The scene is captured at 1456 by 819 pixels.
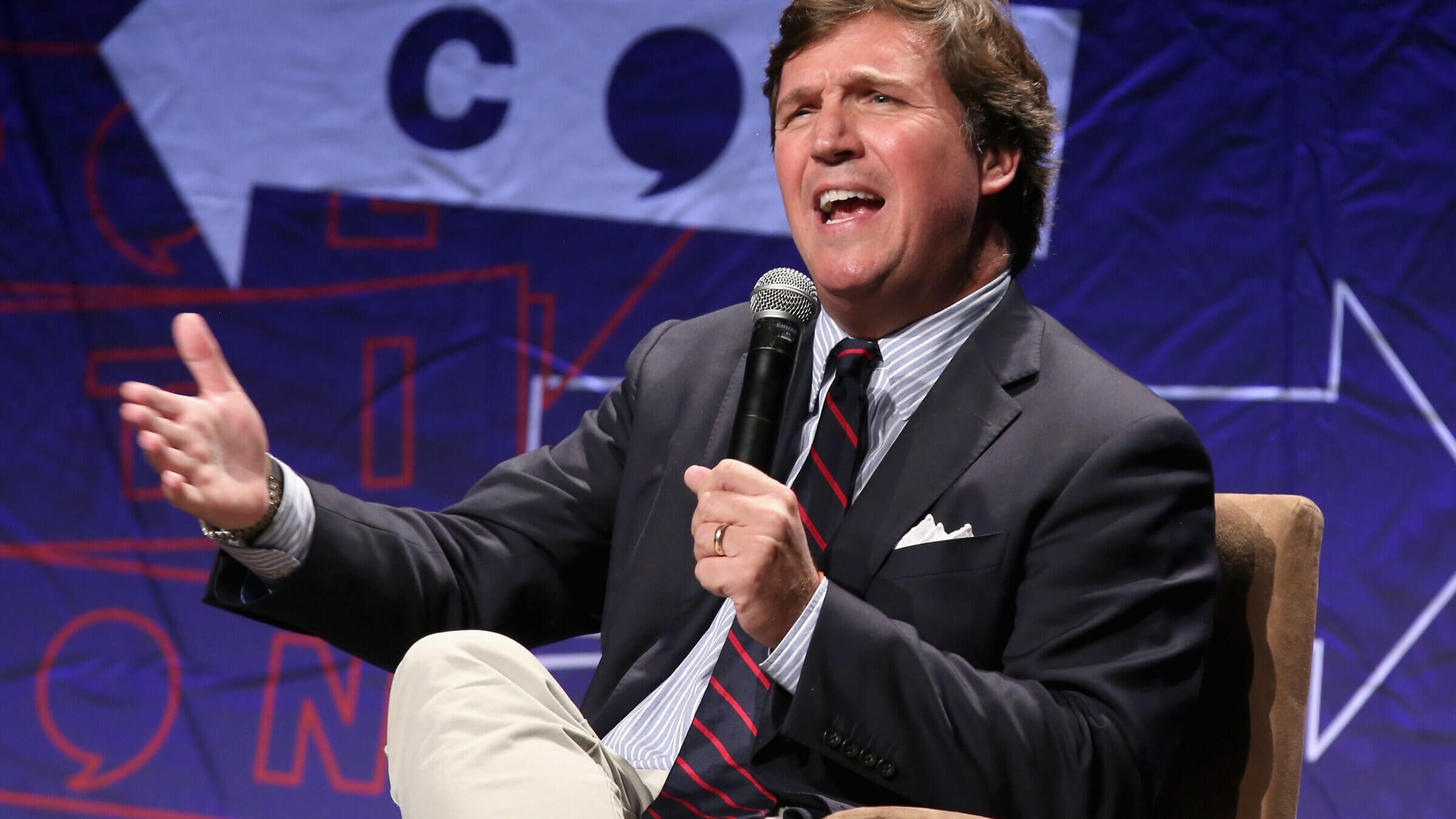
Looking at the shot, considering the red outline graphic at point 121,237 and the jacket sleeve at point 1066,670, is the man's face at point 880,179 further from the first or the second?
the red outline graphic at point 121,237

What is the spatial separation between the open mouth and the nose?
41 mm

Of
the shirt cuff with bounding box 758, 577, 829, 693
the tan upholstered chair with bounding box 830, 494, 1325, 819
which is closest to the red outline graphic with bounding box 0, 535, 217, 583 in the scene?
the shirt cuff with bounding box 758, 577, 829, 693

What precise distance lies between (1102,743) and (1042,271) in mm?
1410

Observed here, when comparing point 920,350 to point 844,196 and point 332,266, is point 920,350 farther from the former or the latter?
point 332,266

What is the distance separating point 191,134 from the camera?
2.49 metres

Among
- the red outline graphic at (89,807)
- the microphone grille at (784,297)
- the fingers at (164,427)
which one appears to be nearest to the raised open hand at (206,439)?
the fingers at (164,427)

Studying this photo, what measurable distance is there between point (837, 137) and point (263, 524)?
791 mm

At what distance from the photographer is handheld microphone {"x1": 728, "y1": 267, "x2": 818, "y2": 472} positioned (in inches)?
49.1

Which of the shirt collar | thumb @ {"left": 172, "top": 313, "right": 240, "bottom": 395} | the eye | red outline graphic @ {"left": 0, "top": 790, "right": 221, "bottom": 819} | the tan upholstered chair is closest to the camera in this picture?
thumb @ {"left": 172, "top": 313, "right": 240, "bottom": 395}

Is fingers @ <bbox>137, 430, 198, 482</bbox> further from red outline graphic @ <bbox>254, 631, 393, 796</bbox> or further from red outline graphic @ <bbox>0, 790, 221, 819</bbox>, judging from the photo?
red outline graphic @ <bbox>0, 790, 221, 819</bbox>

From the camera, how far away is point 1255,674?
1.35 m

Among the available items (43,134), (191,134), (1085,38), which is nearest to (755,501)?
(1085,38)

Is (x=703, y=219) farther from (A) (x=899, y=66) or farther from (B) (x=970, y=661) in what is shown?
(B) (x=970, y=661)

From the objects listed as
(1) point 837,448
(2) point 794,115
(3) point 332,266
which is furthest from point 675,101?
(1) point 837,448
